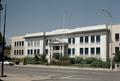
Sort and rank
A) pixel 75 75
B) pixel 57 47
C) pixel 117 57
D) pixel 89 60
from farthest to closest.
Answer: pixel 57 47
pixel 89 60
pixel 117 57
pixel 75 75

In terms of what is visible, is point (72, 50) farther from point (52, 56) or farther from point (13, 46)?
point (13, 46)

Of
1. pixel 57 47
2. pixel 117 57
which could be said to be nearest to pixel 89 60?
pixel 117 57

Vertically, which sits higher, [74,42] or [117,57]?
[74,42]

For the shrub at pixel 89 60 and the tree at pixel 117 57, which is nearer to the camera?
the tree at pixel 117 57

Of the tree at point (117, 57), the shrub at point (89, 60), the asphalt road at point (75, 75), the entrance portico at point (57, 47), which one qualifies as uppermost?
the entrance portico at point (57, 47)

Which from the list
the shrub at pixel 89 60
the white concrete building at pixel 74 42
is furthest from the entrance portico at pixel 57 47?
the shrub at pixel 89 60

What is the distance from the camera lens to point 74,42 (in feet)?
300

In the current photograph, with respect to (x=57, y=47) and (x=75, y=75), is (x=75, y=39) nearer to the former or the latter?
(x=57, y=47)

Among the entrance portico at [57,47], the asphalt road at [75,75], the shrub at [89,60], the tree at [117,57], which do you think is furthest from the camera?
the entrance portico at [57,47]

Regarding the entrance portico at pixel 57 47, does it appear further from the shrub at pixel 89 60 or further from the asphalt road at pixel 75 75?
the asphalt road at pixel 75 75

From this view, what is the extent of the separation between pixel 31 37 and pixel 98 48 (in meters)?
33.7

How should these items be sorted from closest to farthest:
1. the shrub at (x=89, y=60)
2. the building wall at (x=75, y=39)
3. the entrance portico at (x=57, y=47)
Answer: the shrub at (x=89, y=60) → the building wall at (x=75, y=39) → the entrance portico at (x=57, y=47)

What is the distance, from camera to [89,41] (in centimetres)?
8612

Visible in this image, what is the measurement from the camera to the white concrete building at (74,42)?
268 ft
